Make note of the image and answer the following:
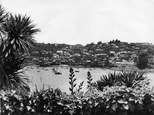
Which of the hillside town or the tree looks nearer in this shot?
the tree

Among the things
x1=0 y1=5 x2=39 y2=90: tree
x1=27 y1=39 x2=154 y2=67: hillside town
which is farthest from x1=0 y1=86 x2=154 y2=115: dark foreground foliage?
x1=27 y1=39 x2=154 y2=67: hillside town

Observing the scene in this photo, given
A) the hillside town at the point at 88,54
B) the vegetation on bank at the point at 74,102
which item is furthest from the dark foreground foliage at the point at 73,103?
the hillside town at the point at 88,54

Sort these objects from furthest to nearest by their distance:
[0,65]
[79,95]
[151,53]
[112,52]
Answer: [112,52] → [151,53] → [0,65] → [79,95]

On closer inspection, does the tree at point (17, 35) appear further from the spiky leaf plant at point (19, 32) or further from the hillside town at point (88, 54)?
the hillside town at point (88, 54)

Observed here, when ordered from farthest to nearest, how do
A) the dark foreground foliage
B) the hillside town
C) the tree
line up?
1. the hillside town
2. the tree
3. the dark foreground foliage

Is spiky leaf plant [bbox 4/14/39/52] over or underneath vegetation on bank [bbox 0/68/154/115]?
over

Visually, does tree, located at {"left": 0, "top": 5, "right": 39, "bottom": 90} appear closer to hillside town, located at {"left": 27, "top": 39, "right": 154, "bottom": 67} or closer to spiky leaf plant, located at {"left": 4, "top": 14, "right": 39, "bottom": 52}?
spiky leaf plant, located at {"left": 4, "top": 14, "right": 39, "bottom": 52}

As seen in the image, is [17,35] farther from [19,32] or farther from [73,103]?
[73,103]

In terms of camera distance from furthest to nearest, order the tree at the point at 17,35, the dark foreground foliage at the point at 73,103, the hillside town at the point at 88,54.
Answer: the hillside town at the point at 88,54 < the tree at the point at 17,35 < the dark foreground foliage at the point at 73,103

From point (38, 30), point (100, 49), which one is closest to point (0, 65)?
point (38, 30)

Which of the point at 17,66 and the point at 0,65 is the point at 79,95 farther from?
the point at 17,66

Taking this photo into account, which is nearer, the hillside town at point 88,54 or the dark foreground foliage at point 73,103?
the dark foreground foliage at point 73,103
